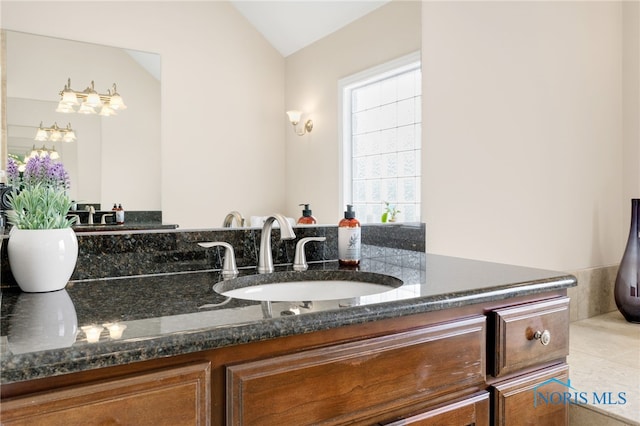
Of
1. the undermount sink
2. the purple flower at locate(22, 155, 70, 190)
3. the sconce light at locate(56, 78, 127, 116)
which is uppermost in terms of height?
the sconce light at locate(56, 78, 127, 116)

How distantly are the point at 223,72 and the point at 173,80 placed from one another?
0.15 m

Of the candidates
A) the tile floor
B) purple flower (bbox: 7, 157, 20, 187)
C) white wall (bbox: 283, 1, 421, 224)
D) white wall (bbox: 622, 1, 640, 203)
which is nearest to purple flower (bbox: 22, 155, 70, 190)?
purple flower (bbox: 7, 157, 20, 187)

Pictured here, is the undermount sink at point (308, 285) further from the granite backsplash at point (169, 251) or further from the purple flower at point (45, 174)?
the purple flower at point (45, 174)

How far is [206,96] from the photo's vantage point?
129 centimetres

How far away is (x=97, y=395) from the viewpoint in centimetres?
64

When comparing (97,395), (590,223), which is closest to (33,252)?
(97,395)

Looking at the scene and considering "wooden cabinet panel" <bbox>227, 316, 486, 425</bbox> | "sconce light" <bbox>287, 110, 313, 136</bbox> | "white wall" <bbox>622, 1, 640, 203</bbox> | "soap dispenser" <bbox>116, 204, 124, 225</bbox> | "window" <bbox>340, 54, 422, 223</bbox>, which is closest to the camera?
"wooden cabinet panel" <bbox>227, 316, 486, 425</bbox>

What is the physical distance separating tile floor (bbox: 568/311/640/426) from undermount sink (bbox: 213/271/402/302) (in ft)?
3.55

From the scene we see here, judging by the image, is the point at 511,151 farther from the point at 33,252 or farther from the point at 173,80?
the point at 33,252

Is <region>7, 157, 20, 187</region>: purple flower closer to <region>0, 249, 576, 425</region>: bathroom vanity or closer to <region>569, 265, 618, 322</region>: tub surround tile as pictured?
<region>0, 249, 576, 425</region>: bathroom vanity

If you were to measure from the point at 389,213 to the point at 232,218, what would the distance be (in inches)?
25.1

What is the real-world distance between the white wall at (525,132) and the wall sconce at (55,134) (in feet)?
4.20

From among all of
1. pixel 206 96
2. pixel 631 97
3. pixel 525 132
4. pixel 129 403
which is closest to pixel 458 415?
pixel 129 403

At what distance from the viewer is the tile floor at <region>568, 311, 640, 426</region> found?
1628mm
